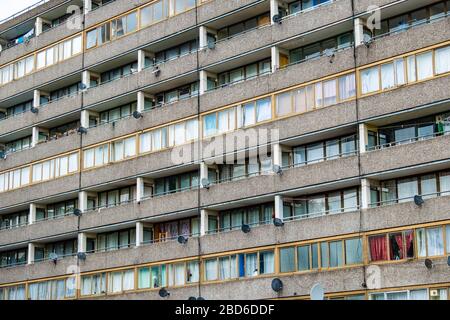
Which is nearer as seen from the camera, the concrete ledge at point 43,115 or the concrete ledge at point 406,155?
the concrete ledge at point 406,155

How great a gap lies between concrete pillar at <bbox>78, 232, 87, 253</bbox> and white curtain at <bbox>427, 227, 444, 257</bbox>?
2700 centimetres

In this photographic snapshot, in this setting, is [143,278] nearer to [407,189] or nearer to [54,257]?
[54,257]

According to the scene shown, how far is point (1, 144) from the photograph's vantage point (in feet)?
228

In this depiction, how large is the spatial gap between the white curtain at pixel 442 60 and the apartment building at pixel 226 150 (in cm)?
10

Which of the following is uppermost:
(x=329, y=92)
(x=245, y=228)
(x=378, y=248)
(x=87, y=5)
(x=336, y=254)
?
(x=87, y=5)

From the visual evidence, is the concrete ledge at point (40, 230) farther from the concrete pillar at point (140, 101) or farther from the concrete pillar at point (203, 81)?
the concrete pillar at point (203, 81)

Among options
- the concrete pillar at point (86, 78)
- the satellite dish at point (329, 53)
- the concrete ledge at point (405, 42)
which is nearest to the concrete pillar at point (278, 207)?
the satellite dish at point (329, 53)

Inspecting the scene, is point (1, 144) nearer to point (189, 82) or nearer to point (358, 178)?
point (189, 82)

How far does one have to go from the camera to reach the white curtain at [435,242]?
3772 cm

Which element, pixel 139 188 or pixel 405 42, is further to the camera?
pixel 139 188

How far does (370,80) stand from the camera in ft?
138

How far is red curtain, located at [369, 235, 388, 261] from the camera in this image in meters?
39.8

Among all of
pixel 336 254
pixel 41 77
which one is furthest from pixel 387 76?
pixel 41 77

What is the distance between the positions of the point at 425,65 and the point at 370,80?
10.6 feet
